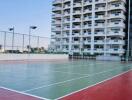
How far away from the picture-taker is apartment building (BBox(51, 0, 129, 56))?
54156mm

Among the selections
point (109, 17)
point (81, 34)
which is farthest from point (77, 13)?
point (109, 17)

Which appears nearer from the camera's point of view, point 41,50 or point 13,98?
point 13,98

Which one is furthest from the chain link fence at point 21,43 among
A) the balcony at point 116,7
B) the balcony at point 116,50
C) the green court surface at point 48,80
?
the balcony at point 116,7

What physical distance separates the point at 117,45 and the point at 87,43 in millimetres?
8823

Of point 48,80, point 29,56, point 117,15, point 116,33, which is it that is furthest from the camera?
point 117,15

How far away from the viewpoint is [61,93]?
712 centimetres

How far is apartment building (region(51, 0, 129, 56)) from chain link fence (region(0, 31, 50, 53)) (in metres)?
18.4

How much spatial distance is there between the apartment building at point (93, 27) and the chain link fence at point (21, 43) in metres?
18.4

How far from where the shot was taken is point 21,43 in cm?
2661

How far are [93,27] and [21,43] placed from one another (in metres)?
34.8

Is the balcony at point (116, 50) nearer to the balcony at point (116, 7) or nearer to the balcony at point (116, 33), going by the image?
the balcony at point (116, 33)

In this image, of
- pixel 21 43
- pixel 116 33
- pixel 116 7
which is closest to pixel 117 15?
pixel 116 7

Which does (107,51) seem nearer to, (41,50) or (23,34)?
(41,50)

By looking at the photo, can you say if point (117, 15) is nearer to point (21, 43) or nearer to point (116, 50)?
point (116, 50)
